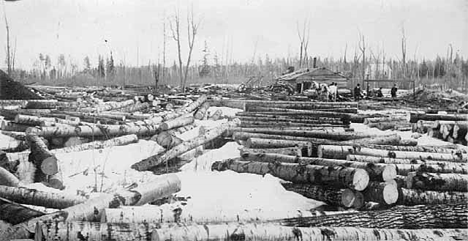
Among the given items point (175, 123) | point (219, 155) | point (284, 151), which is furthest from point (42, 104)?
point (284, 151)

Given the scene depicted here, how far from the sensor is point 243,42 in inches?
299

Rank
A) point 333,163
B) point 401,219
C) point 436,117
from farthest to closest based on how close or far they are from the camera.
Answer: point 436,117, point 333,163, point 401,219

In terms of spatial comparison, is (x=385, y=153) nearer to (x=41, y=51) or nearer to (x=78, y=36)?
(x=78, y=36)

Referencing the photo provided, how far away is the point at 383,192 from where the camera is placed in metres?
5.19

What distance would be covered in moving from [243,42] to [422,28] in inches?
115

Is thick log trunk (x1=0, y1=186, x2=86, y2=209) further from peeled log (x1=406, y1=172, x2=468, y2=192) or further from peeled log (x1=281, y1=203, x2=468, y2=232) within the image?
peeled log (x1=406, y1=172, x2=468, y2=192)

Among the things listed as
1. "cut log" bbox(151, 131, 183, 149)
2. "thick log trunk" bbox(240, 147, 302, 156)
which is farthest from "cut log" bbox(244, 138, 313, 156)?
"cut log" bbox(151, 131, 183, 149)

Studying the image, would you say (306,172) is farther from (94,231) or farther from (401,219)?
(94,231)

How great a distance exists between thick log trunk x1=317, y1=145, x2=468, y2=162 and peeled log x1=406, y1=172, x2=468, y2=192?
4.90 ft

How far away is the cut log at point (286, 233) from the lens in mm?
3686

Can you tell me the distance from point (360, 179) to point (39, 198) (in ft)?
12.6

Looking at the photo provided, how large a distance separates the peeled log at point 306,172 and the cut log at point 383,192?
11 centimetres

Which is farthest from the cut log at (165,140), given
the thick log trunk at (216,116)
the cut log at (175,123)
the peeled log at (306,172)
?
the thick log trunk at (216,116)

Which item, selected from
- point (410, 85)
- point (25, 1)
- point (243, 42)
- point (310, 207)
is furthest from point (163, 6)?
point (410, 85)
